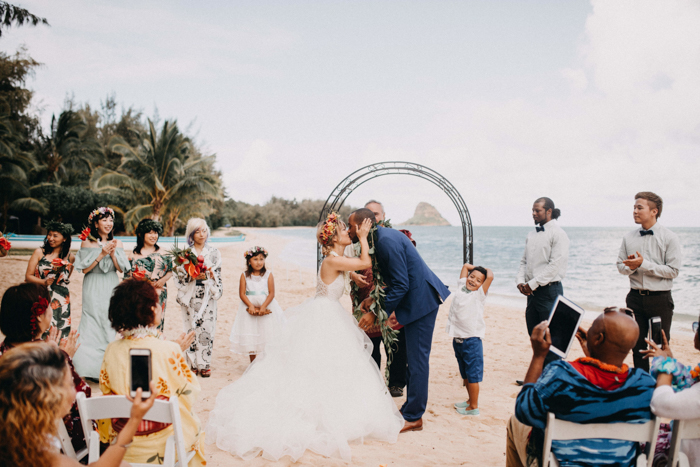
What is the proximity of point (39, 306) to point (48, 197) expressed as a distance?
28.6m

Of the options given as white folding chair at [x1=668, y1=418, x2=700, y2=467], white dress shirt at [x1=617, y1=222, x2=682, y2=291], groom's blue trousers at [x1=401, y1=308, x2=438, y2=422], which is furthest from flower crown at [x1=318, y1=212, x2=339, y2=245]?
white dress shirt at [x1=617, y1=222, x2=682, y2=291]

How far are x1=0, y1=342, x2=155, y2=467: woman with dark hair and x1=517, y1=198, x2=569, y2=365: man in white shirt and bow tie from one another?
5.04m

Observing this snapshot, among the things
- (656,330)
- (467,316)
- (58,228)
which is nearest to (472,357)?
(467,316)

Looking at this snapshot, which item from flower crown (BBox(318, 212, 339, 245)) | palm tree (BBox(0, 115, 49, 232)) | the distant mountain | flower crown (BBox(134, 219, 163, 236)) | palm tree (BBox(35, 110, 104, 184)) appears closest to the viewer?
flower crown (BBox(318, 212, 339, 245))

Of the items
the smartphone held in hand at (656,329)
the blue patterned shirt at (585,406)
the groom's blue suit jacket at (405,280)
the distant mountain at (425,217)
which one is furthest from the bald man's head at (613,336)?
the distant mountain at (425,217)

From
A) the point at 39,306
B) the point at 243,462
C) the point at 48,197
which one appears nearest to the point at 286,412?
the point at 243,462

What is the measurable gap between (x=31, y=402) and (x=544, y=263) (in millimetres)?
5407

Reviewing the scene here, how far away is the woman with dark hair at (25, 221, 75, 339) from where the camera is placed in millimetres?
4906

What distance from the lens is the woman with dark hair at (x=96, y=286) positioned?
5.13 m

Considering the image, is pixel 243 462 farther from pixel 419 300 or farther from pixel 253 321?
pixel 253 321

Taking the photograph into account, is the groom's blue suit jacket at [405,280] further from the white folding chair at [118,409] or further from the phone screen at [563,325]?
the white folding chair at [118,409]

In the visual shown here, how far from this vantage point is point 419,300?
13.7 feet

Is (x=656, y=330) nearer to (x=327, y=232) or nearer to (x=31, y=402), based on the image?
(x=327, y=232)

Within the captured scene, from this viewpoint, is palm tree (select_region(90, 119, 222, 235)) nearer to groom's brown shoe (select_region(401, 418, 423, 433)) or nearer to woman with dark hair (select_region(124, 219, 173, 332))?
woman with dark hair (select_region(124, 219, 173, 332))
